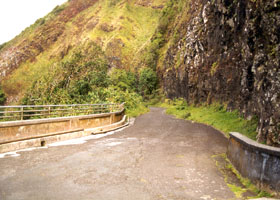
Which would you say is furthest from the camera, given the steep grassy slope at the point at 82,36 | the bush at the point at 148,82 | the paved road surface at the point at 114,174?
the steep grassy slope at the point at 82,36

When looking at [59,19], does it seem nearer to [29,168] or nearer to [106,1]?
Answer: [106,1]

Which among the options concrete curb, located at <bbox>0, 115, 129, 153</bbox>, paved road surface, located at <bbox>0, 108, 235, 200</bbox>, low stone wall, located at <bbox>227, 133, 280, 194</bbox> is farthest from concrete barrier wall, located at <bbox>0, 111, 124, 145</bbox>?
low stone wall, located at <bbox>227, 133, 280, 194</bbox>

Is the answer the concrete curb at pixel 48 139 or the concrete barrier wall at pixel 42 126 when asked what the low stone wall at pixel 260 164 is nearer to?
the concrete curb at pixel 48 139

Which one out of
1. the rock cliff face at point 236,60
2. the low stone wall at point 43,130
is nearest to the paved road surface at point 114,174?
the low stone wall at point 43,130

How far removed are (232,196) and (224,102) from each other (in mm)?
18990

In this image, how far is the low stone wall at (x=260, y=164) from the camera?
16.8 ft

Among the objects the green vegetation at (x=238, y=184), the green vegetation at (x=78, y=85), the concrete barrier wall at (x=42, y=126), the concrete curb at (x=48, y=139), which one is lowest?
the concrete curb at (x=48, y=139)

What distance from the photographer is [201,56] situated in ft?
105

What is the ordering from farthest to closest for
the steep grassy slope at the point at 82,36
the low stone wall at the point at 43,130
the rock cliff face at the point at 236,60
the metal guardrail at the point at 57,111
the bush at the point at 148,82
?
the steep grassy slope at the point at 82,36 < the bush at the point at 148,82 < the metal guardrail at the point at 57,111 < the low stone wall at the point at 43,130 < the rock cliff face at the point at 236,60

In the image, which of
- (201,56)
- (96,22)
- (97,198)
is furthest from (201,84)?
(96,22)

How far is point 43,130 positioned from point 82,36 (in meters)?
117

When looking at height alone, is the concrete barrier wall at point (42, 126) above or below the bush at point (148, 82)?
below

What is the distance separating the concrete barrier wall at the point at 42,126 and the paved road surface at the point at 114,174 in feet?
3.61

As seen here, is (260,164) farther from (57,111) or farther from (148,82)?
(148,82)
